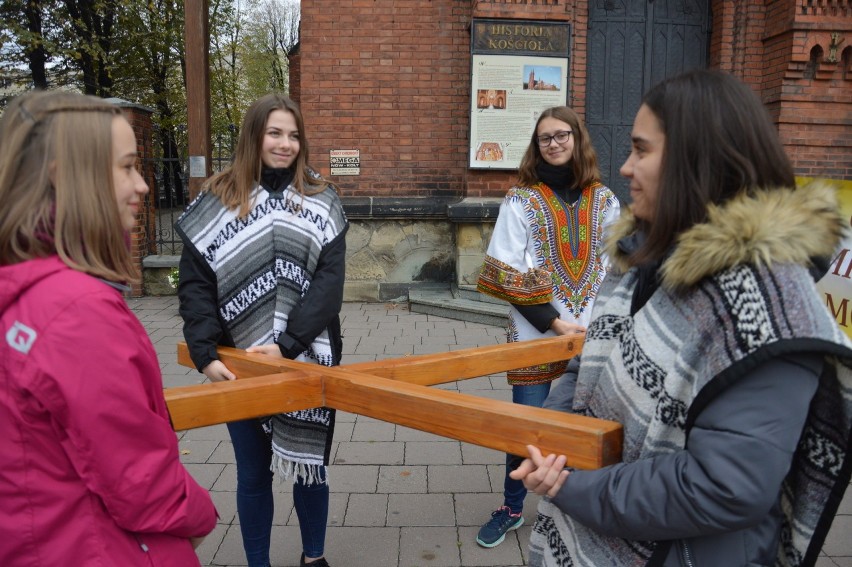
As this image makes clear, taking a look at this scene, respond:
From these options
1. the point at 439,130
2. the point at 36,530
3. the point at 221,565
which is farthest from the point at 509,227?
the point at 439,130

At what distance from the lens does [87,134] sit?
144 cm

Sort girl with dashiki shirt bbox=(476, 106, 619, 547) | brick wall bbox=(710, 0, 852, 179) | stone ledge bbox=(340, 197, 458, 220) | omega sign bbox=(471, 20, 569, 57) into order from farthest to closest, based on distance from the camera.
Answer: stone ledge bbox=(340, 197, 458, 220)
omega sign bbox=(471, 20, 569, 57)
brick wall bbox=(710, 0, 852, 179)
girl with dashiki shirt bbox=(476, 106, 619, 547)

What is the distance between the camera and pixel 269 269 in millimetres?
2707

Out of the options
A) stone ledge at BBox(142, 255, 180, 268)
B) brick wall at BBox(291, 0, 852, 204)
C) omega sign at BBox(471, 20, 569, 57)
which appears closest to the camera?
omega sign at BBox(471, 20, 569, 57)

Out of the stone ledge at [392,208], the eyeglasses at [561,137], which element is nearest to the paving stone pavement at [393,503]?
the eyeglasses at [561,137]

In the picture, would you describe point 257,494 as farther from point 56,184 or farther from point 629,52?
point 629,52

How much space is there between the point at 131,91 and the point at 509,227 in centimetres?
2012

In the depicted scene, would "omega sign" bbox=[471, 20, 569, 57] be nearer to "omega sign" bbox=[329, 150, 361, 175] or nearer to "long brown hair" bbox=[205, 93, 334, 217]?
"omega sign" bbox=[329, 150, 361, 175]

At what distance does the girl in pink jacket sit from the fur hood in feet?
3.49

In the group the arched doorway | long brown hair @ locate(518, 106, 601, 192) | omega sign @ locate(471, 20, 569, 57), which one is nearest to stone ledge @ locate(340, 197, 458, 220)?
omega sign @ locate(471, 20, 569, 57)

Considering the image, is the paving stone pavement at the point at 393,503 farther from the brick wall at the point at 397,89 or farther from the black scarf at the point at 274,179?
the brick wall at the point at 397,89

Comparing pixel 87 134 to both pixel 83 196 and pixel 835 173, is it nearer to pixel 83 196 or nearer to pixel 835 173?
pixel 83 196

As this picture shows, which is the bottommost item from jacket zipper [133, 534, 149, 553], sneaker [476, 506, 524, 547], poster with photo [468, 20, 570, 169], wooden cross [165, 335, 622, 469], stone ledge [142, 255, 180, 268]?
sneaker [476, 506, 524, 547]

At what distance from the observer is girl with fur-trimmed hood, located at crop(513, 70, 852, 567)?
1235 millimetres
